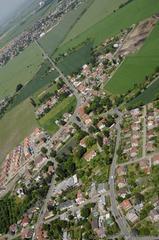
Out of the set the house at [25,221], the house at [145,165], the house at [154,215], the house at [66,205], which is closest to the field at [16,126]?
the house at [25,221]

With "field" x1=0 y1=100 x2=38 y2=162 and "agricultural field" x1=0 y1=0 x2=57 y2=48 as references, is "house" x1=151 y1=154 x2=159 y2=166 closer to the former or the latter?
"field" x1=0 y1=100 x2=38 y2=162

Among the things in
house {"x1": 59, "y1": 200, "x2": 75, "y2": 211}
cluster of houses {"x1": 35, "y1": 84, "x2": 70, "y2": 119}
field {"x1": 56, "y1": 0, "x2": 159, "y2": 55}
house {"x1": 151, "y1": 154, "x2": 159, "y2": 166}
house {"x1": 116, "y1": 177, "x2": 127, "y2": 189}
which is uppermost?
house {"x1": 59, "y1": 200, "x2": 75, "y2": 211}

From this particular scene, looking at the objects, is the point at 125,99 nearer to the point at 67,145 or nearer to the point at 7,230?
the point at 67,145

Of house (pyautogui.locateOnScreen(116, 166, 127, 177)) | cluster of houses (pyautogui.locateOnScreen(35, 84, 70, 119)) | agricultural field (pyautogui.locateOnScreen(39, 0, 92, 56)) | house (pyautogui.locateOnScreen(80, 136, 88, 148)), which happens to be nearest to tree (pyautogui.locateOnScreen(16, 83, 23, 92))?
agricultural field (pyautogui.locateOnScreen(39, 0, 92, 56))

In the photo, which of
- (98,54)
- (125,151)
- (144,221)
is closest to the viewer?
(144,221)

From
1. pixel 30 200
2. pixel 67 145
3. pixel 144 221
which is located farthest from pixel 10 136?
pixel 144 221

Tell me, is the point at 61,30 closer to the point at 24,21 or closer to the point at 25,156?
the point at 24,21

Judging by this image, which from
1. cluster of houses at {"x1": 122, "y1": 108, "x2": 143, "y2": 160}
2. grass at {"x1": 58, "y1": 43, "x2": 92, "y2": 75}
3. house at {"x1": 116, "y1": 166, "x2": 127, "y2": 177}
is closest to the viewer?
house at {"x1": 116, "y1": 166, "x2": 127, "y2": 177}

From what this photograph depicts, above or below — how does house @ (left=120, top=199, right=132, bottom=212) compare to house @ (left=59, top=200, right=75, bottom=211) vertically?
below
